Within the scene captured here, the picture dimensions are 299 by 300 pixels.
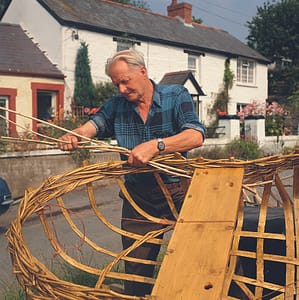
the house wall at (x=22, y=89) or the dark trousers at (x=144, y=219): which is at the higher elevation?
the house wall at (x=22, y=89)

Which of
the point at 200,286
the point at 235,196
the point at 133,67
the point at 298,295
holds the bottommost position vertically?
the point at 298,295

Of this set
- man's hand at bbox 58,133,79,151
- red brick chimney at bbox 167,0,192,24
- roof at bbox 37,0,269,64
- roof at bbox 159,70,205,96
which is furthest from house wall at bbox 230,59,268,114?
man's hand at bbox 58,133,79,151

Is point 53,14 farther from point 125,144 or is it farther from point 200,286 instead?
point 200,286

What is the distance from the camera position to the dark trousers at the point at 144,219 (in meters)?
3.22

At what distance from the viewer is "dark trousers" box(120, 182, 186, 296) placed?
3.22m

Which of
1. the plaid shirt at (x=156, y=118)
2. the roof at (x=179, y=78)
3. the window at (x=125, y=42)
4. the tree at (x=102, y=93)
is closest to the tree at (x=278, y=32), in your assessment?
the roof at (x=179, y=78)

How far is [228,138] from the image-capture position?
15.7m

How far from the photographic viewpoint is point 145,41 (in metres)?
19.3

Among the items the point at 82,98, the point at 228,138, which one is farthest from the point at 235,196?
the point at 82,98

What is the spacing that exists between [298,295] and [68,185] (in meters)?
1.44

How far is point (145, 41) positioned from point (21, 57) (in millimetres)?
5180

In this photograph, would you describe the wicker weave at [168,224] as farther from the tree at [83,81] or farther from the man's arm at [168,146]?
the tree at [83,81]

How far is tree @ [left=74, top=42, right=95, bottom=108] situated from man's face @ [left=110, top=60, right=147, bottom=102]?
14.0 metres

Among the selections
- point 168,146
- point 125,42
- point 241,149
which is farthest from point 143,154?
point 125,42
